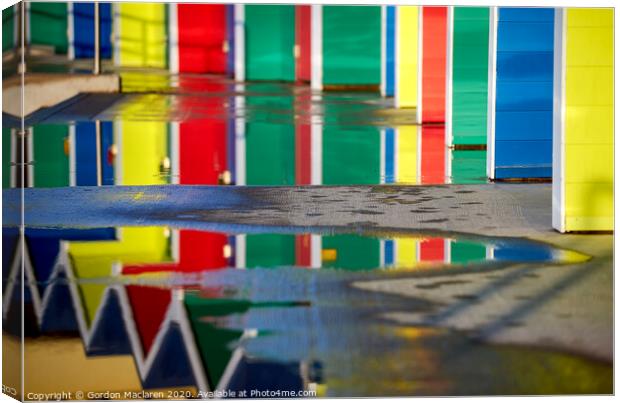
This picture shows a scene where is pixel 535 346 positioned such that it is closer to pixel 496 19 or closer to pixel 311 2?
pixel 311 2

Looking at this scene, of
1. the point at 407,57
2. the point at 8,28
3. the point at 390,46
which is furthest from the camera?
the point at 390,46

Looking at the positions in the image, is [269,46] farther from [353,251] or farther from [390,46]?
[353,251]

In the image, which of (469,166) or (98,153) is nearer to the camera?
(469,166)

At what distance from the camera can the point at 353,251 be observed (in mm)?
6918

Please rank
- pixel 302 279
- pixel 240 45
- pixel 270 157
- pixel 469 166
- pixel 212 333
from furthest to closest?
pixel 240 45 < pixel 270 157 < pixel 469 166 < pixel 302 279 < pixel 212 333

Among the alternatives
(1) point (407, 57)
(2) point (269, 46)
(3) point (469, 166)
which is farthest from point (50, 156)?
(2) point (269, 46)

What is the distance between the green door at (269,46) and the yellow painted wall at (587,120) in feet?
55.0

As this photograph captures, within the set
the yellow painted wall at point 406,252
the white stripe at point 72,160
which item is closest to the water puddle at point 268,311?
the yellow painted wall at point 406,252

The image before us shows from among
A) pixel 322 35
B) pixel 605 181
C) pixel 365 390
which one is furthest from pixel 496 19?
pixel 322 35

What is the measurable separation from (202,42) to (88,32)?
2.44m

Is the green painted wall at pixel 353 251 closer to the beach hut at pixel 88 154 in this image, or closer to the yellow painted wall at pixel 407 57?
the beach hut at pixel 88 154

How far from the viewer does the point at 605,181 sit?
7.52 m

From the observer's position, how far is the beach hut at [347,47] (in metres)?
21.6

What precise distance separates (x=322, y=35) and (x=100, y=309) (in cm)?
1629
